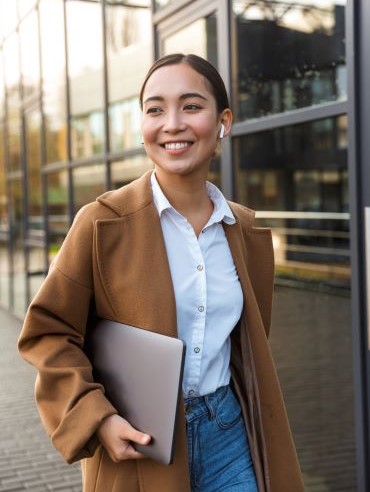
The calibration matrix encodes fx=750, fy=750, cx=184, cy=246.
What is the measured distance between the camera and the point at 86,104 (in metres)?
8.94

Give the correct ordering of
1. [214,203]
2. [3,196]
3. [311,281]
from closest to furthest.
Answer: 1. [214,203]
2. [311,281]
3. [3,196]

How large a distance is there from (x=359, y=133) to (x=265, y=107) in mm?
1608

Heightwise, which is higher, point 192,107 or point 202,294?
point 192,107

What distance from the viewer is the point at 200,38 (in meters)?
5.23

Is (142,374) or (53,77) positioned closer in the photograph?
(142,374)

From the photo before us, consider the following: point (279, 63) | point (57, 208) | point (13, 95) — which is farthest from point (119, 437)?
point (13, 95)

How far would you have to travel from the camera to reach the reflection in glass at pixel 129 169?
23.7 ft

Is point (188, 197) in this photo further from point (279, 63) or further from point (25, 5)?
point (25, 5)

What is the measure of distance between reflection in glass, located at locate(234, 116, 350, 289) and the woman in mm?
12750

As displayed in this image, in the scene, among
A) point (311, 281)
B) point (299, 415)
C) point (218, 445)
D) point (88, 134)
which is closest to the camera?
point (218, 445)

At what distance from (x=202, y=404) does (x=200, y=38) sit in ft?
12.5

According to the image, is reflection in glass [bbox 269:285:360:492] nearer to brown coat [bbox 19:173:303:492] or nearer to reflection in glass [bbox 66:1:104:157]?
brown coat [bbox 19:173:303:492]

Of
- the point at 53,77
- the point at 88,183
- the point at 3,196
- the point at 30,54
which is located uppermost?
the point at 30,54

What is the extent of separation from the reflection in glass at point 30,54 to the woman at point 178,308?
9.50 meters
